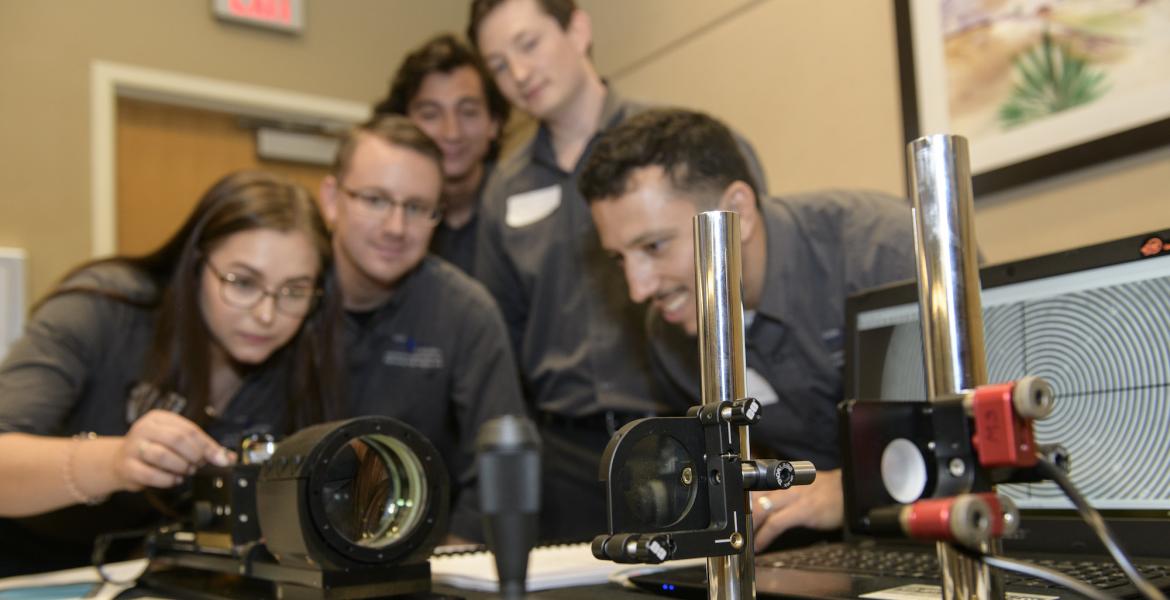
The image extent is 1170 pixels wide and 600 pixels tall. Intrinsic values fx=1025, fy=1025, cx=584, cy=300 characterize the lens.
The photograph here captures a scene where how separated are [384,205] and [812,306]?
0.81 metres

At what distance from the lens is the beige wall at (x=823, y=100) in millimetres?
1805

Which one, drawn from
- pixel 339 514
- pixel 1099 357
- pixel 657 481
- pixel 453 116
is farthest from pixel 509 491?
pixel 453 116

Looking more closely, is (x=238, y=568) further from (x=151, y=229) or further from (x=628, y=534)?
(x=151, y=229)

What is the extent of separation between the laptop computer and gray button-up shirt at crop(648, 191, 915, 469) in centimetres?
34

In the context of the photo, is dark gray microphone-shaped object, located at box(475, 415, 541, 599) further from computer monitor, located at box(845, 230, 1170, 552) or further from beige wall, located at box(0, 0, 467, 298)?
beige wall, located at box(0, 0, 467, 298)

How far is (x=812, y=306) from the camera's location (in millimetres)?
1408

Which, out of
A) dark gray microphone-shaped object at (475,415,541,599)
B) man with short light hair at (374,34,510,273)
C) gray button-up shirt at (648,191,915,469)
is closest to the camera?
dark gray microphone-shaped object at (475,415,541,599)

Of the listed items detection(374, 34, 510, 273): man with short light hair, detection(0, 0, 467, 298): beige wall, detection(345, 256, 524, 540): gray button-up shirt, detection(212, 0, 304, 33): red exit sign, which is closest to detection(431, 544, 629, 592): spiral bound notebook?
detection(345, 256, 524, 540): gray button-up shirt

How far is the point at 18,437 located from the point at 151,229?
6.54 ft

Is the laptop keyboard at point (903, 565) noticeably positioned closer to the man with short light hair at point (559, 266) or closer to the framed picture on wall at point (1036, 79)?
the man with short light hair at point (559, 266)

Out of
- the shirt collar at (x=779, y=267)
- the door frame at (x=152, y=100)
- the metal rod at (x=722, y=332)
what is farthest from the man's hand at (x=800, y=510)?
the door frame at (x=152, y=100)

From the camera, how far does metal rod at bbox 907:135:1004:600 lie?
57cm

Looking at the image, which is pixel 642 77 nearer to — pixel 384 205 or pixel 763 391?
pixel 384 205

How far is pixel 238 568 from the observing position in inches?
38.6
